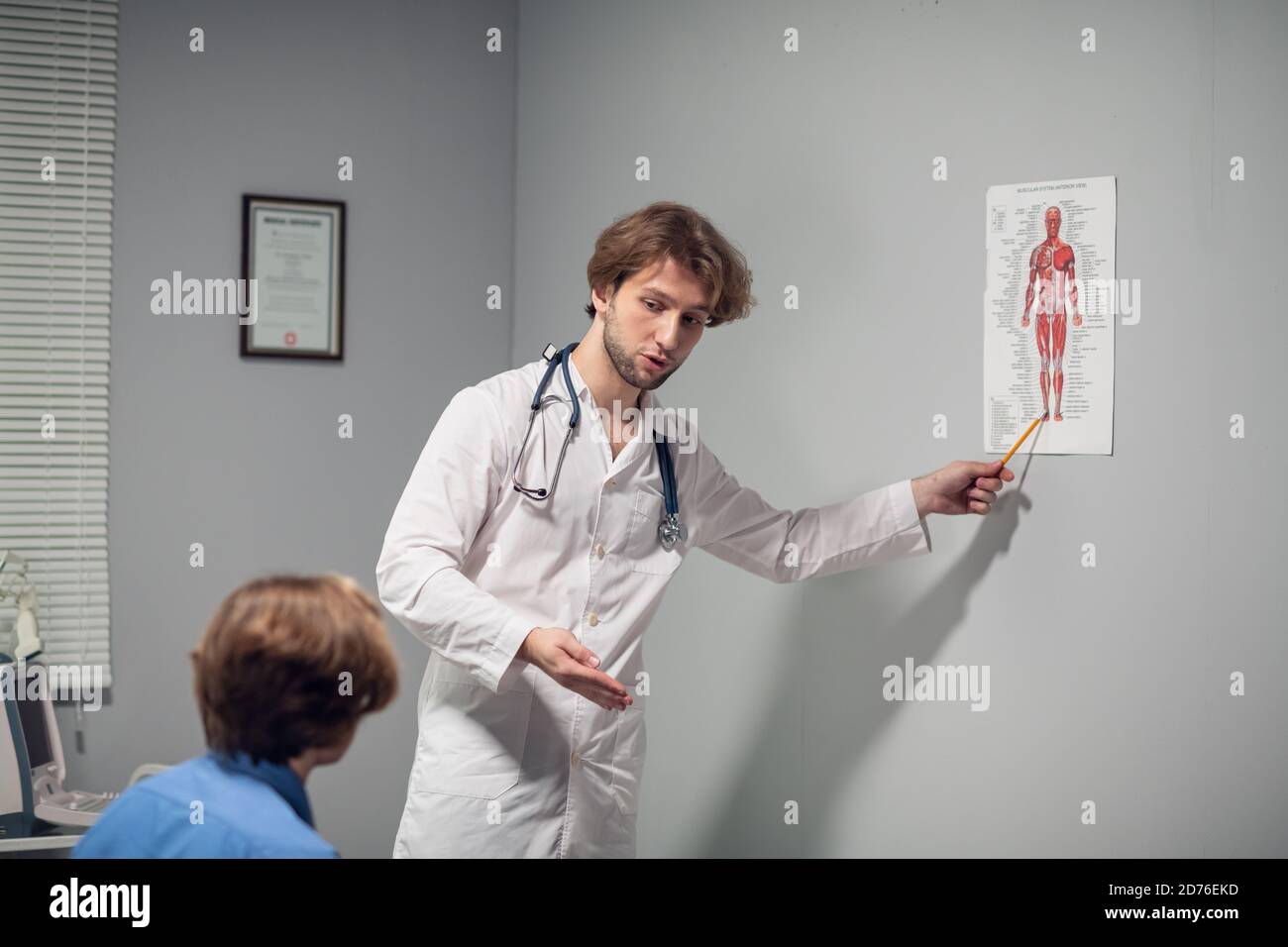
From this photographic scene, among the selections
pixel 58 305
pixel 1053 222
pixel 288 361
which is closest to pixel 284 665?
pixel 1053 222

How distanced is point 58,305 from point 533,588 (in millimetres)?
1530

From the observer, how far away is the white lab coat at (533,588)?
159 centimetres

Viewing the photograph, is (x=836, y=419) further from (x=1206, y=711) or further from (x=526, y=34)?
(x=526, y=34)

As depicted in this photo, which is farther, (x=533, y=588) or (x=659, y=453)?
(x=659, y=453)

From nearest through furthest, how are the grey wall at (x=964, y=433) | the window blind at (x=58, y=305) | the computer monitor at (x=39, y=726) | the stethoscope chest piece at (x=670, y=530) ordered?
1. the grey wall at (x=964, y=433)
2. the stethoscope chest piece at (x=670, y=530)
3. the computer monitor at (x=39, y=726)
4. the window blind at (x=58, y=305)

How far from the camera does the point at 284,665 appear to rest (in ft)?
3.27

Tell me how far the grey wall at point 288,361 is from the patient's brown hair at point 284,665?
167 centimetres

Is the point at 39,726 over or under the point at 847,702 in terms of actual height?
under

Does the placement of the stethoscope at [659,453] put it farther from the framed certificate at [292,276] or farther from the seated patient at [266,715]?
the framed certificate at [292,276]

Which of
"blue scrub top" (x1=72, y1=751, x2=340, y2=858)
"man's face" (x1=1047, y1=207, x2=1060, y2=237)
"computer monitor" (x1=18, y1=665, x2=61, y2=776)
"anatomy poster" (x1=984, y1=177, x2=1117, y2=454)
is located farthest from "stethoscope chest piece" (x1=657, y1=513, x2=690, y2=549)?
"computer monitor" (x1=18, y1=665, x2=61, y2=776)

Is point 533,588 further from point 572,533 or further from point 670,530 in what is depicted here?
point 670,530

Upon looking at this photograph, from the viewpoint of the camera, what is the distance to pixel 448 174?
2.77 m

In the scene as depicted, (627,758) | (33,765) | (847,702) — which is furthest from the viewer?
(33,765)

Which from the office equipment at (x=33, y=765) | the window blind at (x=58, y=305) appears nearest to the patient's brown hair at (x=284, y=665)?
the office equipment at (x=33, y=765)
